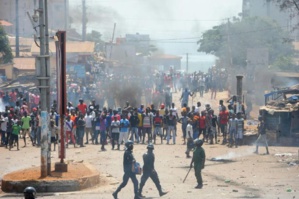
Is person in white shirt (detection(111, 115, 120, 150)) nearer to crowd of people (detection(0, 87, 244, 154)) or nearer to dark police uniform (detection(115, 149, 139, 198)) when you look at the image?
crowd of people (detection(0, 87, 244, 154))

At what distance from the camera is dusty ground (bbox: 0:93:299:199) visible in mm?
18984

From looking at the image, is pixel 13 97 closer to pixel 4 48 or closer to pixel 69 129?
pixel 69 129

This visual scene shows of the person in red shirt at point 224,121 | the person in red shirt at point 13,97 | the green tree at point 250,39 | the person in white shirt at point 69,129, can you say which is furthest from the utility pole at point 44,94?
the green tree at point 250,39

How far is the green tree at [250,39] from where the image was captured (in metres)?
66.0

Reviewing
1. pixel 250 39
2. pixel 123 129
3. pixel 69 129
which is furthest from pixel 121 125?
pixel 250 39

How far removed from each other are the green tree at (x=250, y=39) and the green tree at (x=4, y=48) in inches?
820

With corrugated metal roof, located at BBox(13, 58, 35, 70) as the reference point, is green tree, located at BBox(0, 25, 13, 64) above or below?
above

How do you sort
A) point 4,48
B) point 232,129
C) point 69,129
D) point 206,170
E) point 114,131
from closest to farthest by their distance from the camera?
point 206,170 → point 114,131 → point 69,129 → point 232,129 → point 4,48

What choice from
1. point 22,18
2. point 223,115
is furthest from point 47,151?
point 22,18

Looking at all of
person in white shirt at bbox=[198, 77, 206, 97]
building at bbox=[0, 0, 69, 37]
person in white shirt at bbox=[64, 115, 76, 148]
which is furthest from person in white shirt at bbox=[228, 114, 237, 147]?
building at bbox=[0, 0, 69, 37]

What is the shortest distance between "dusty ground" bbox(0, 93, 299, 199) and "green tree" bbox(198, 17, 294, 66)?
35.3 meters

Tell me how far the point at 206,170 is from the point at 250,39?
45.3 metres

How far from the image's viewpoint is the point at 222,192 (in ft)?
62.3

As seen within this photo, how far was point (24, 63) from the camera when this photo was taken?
54312mm
